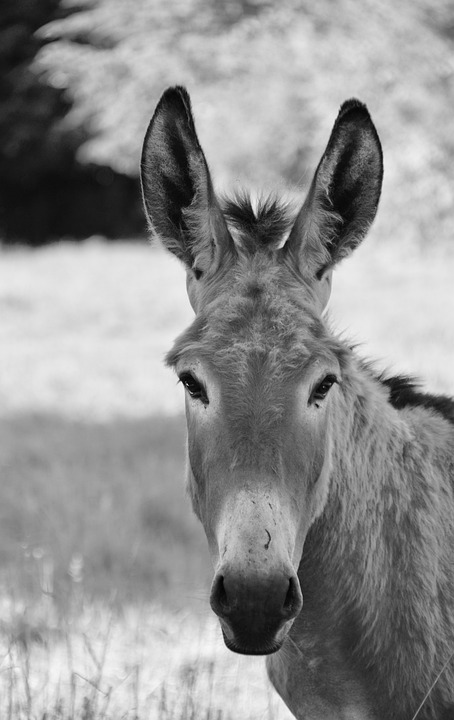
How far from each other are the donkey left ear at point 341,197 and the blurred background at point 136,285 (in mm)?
333

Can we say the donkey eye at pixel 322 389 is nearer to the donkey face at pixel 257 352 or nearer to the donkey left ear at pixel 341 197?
the donkey face at pixel 257 352

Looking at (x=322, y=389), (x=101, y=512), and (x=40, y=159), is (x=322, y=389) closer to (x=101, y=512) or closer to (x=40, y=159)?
(x=101, y=512)

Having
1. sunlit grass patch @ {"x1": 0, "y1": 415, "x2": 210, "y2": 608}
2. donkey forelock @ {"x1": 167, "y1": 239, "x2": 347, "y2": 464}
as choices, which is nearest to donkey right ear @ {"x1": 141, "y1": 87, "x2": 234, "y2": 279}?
donkey forelock @ {"x1": 167, "y1": 239, "x2": 347, "y2": 464}

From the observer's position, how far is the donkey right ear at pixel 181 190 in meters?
3.03

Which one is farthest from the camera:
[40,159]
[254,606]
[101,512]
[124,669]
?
[40,159]

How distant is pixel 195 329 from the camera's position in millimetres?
2861

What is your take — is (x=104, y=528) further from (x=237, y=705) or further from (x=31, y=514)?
(x=237, y=705)

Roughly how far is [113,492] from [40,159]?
79.3 feet

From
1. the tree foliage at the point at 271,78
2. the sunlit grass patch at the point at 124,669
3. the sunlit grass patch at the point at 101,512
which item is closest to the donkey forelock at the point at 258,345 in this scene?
the sunlit grass patch at the point at 124,669

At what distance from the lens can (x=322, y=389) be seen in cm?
278

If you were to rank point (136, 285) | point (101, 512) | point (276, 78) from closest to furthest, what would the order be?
point (101, 512)
point (136, 285)
point (276, 78)

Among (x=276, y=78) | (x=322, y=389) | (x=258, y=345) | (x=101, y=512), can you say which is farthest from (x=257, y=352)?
(x=276, y=78)

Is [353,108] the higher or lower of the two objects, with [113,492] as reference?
higher

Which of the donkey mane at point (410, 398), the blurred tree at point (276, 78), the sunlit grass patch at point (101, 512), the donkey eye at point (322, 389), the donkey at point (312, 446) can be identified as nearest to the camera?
the donkey at point (312, 446)
